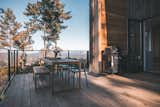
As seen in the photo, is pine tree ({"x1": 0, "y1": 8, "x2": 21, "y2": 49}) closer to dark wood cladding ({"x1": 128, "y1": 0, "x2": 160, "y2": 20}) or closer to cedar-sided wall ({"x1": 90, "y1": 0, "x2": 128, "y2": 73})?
cedar-sided wall ({"x1": 90, "y1": 0, "x2": 128, "y2": 73})

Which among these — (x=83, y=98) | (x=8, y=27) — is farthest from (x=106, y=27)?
(x=8, y=27)

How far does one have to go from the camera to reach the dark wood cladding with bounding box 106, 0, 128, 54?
19.0ft

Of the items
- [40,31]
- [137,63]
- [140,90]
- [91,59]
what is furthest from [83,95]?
[40,31]

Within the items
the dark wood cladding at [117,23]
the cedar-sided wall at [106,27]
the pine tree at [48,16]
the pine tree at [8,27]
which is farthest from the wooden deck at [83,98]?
the pine tree at [8,27]

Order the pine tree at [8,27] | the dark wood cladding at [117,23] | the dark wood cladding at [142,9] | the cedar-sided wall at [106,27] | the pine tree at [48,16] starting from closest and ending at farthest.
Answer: the cedar-sided wall at [106,27]
the dark wood cladding at [117,23]
the dark wood cladding at [142,9]
the pine tree at [48,16]
the pine tree at [8,27]

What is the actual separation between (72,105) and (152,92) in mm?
2020

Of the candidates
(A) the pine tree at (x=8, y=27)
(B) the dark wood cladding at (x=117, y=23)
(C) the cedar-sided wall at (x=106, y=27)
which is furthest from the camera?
(A) the pine tree at (x=8, y=27)

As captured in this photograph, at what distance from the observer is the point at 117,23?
5.98m

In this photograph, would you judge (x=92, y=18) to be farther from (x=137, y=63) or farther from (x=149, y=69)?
(x=149, y=69)

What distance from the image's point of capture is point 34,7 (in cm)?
1436

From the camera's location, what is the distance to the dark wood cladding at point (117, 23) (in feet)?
19.0

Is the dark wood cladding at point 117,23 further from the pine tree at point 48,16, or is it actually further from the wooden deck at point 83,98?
the pine tree at point 48,16

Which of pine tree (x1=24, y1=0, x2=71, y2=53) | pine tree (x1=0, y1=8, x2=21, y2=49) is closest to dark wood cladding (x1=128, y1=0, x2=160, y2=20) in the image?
pine tree (x1=24, y1=0, x2=71, y2=53)

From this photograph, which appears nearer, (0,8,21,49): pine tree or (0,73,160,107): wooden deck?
(0,73,160,107): wooden deck
